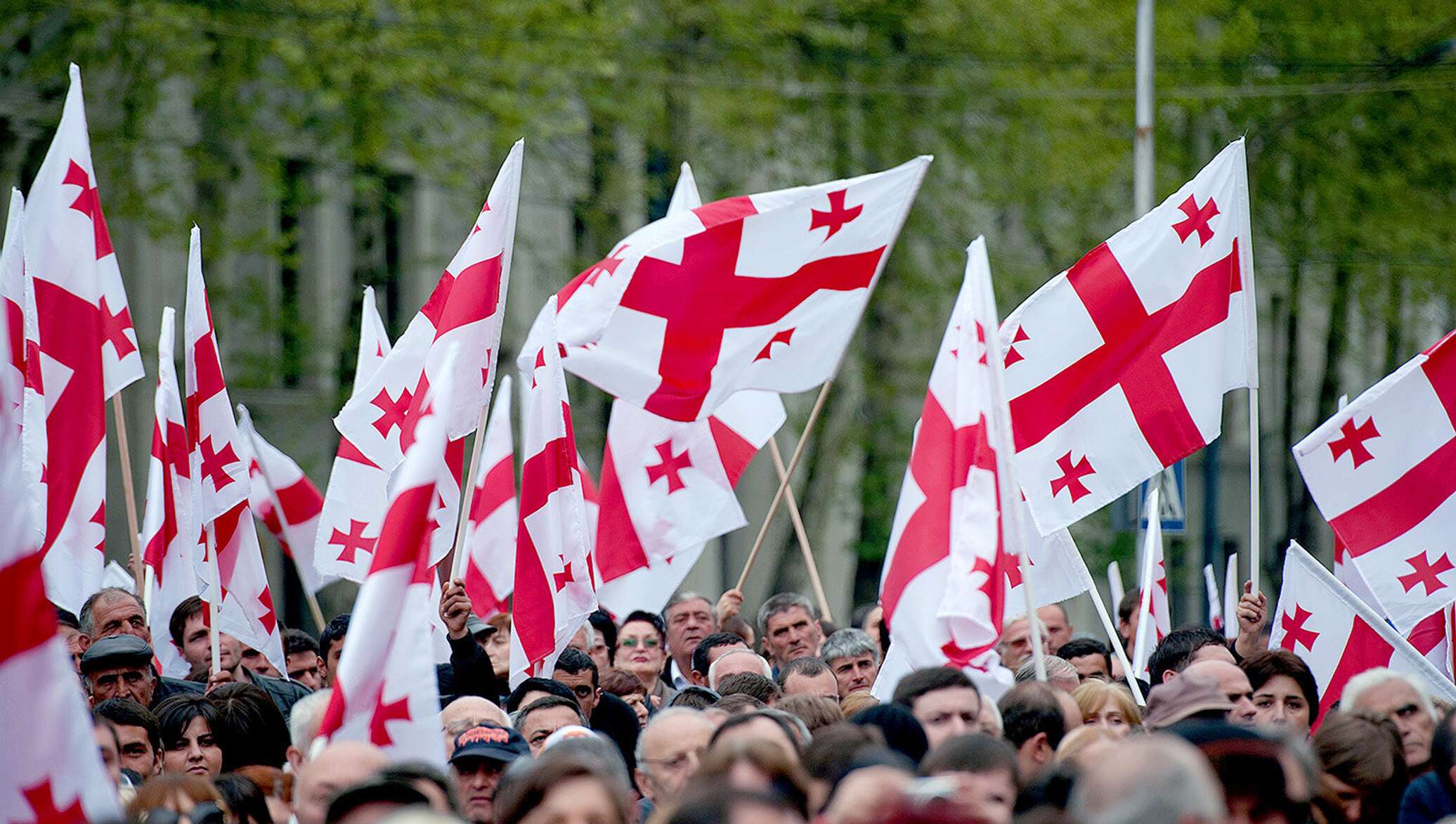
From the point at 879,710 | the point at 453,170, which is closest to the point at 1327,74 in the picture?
the point at 453,170

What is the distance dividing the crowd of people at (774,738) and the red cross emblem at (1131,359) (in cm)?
98

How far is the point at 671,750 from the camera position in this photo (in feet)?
21.0

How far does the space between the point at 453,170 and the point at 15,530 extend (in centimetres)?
1595

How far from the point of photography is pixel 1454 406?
916 centimetres

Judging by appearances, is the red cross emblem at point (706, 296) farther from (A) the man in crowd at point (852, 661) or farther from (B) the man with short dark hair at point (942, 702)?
(B) the man with short dark hair at point (942, 702)

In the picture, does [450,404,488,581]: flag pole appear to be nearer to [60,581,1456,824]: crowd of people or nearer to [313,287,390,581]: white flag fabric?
[60,581,1456,824]: crowd of people

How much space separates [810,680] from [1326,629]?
2410 mm

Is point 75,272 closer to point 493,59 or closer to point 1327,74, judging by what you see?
point 493,59

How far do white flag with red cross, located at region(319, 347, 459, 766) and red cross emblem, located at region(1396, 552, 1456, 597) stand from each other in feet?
15.8

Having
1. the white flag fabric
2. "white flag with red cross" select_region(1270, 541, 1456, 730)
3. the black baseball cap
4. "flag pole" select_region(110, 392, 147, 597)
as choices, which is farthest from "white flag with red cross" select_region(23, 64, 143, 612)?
"white flag with red cross" select_region(1270, 541, 1456, 730)

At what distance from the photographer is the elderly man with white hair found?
7285 mm

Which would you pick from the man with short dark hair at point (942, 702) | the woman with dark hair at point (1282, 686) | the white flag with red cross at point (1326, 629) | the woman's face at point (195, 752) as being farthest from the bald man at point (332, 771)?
the white flag with red cross at point (1326, 629)

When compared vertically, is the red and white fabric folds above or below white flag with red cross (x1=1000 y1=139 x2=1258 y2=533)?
below

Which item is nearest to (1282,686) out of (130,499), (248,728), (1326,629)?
(1326,629)
